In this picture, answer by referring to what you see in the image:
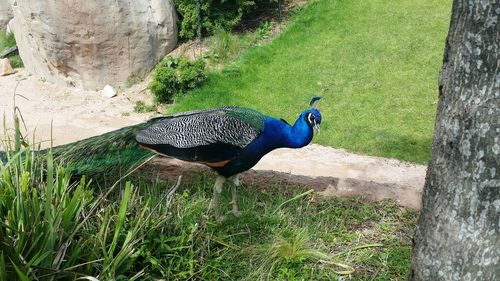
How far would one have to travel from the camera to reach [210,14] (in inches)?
337

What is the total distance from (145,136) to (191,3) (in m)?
4.99

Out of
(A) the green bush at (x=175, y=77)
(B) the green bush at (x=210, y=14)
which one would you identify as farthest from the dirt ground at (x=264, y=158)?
(B) the green bush at (x=210, y=14)

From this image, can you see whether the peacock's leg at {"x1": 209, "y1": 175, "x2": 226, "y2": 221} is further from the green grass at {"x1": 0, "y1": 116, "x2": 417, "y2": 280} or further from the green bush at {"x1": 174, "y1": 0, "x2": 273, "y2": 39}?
the green bush at {"x1": 174, "y1": 0, "x2": 273, "y2": 39}

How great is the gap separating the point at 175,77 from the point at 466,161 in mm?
5691

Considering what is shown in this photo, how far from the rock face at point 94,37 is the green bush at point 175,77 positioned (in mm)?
551

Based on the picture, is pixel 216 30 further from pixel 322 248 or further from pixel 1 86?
pixel 322 248

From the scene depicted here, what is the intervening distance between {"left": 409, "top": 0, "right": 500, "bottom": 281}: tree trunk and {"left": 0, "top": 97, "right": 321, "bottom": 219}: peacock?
142 centimetres

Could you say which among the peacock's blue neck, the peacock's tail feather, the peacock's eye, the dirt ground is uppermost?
the peacock's eye

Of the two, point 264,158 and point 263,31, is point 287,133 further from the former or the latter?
point 263,31

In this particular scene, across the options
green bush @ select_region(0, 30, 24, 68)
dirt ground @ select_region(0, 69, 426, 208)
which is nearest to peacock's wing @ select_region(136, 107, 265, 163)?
dirt ground @ select_region(0, 69, 426, 208)

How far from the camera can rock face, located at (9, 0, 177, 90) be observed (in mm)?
7523

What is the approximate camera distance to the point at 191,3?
329 inches

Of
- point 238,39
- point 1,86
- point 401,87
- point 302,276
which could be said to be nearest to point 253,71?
point 238,39

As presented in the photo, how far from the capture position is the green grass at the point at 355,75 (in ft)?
20.8
